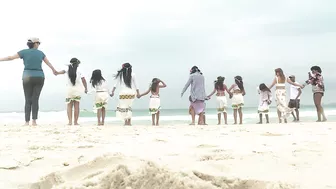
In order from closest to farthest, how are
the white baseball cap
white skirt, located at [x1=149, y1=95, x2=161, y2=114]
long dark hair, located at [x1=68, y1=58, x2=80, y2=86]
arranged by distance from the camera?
1. the white baseball cap
2. long dark hair, located at [x1=68, y1=58, x2=80, y2=86]
3. white skirt, located at [x1=149, y1=95, x2=161, y2=114]

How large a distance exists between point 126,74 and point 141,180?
8.72 meters

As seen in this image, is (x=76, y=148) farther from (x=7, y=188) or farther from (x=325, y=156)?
(x=325, y=156)

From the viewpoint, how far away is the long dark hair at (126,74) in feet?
35.2

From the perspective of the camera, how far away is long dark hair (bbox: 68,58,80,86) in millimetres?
10281

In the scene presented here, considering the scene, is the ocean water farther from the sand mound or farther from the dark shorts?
the sand mound

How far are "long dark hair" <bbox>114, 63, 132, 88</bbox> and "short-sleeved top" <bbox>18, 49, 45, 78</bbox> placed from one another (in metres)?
2.54

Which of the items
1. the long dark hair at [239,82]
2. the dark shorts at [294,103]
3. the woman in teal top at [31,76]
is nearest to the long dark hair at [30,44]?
the woman in teal top at [31,76]

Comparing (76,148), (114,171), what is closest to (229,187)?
(114,171)

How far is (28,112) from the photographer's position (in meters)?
8.86

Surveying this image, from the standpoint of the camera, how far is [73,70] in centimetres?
1029

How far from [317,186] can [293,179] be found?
213 millimetres

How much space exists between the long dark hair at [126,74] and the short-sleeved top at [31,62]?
8.33 ft

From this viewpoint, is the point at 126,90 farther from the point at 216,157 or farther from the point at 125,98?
the point at 216,157

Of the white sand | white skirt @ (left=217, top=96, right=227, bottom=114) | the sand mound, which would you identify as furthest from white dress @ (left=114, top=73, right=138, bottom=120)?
the sand mound
